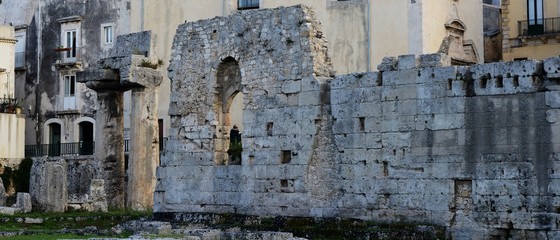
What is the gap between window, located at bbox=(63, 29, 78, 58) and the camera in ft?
170

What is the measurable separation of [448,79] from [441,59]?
0.56m

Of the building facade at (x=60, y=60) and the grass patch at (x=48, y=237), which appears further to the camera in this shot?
the building facade at (x=60, y=60)

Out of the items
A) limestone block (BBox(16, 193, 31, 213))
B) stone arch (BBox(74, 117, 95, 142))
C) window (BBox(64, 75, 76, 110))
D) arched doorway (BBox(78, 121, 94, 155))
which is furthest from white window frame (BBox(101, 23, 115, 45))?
limestone block (BBox(16, 193, 31, 213))

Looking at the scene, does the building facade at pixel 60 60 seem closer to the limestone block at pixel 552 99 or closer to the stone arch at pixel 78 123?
the stone arch at pixel 78 123

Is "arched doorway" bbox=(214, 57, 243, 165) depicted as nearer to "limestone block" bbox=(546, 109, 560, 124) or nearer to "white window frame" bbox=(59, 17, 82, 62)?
"limestone block" bbox=(546, 109, 560, 124)

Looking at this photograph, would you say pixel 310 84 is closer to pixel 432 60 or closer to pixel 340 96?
pixel 340 96

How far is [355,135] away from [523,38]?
67.4ft

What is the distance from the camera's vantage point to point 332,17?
42.2m

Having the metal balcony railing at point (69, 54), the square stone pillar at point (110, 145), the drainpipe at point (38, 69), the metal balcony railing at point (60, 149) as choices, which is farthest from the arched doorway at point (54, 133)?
the square stone pillar at point (110, 145)

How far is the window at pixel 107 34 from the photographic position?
50281 mm

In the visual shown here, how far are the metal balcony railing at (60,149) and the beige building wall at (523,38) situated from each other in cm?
1891

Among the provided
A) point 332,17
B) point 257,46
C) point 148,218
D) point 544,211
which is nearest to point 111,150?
point 148,218

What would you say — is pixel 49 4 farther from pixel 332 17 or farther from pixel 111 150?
pixel 111 150

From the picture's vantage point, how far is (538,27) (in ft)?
135
